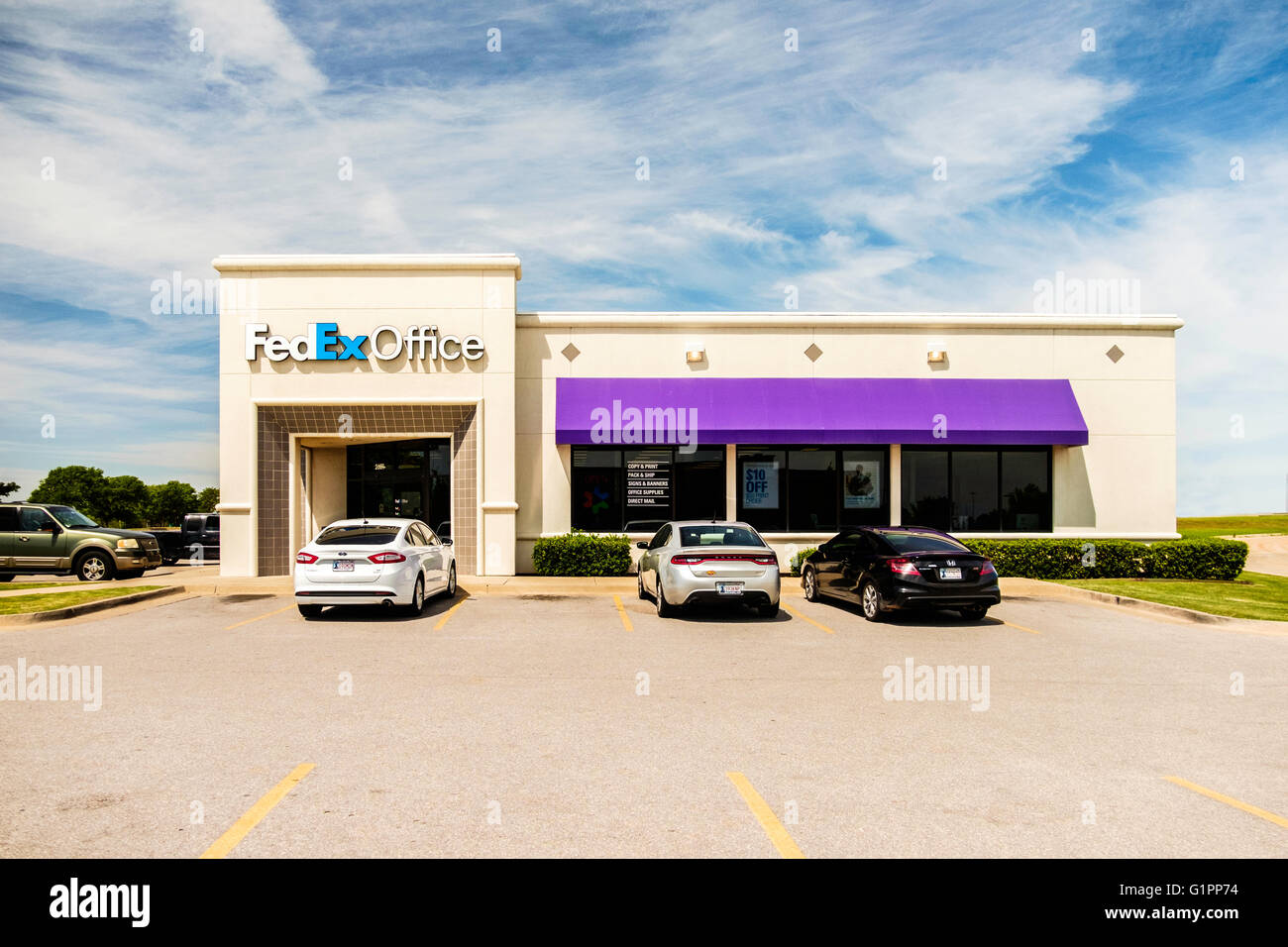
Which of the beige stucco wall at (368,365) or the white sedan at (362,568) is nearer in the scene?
the white sedan at (362,568)

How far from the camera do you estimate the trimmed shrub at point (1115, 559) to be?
1977cm

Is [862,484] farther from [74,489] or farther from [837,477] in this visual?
[74,489]

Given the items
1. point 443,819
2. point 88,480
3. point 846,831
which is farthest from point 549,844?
point 88,480

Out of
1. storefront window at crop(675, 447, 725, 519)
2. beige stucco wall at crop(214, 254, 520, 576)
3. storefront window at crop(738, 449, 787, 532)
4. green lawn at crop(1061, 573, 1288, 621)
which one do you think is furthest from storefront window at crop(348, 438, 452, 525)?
green lawn at crop(1061, 573, 1288, 621)

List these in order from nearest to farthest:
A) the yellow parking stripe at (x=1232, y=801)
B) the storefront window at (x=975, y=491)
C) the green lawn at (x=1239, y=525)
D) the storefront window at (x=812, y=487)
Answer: the yellow parking stripe at (x=1232, y=801), the storefront window at (x=812, y=487), the storefront window at (x=975, y=491), the green lawn at (x=1239, y=525)

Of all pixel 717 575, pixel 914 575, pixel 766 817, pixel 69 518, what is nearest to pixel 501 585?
pixel 717 575

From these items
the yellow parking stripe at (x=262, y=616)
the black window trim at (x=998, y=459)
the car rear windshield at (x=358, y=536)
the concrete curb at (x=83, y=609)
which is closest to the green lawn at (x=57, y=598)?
the concrete curb at (x=83, y=609)

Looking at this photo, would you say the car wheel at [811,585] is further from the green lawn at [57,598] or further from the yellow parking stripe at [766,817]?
the green lawn at [57,598]

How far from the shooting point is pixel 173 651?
10.3 meters

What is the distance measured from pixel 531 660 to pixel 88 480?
80145 mm

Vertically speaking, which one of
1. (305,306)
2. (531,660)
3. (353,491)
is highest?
(305,306)

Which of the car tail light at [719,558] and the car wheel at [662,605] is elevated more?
the car tail light at [719,558]

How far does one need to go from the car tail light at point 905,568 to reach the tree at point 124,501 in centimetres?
7639
